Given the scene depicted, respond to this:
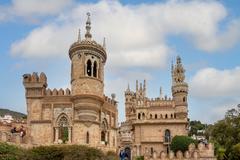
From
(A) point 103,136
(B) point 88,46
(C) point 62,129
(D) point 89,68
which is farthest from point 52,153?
(B) point 88,46

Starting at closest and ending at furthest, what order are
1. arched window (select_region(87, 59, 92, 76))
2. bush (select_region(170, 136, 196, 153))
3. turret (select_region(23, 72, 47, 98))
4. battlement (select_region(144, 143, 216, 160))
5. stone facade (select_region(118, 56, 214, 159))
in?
arched window (select_region(87, 59, 92, 76)), battlement (select_region(144, 143, 216, 160)), turret (select_region(23, 72, 47, 98)), bush (select_region(170, 136, 196, 153)), stone facade (select_region(118, 56, 214, 159))

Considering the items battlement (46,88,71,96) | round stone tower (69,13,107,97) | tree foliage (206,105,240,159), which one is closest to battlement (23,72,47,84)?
battlement (46,88,71,96)

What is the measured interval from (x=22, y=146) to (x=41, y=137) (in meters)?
2.54

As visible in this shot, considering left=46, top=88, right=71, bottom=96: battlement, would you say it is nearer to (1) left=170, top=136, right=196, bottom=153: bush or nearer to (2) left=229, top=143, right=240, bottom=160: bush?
(2) left=229, top=143, right=240, bottom=160: bush

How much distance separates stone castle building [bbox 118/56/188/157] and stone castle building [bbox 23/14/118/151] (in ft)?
67.3

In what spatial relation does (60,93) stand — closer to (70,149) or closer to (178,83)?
(70,149)

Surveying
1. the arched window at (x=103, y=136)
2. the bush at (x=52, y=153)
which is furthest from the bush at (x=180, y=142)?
the bush at (x=52, y=153)

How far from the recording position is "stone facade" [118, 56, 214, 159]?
2442 inches

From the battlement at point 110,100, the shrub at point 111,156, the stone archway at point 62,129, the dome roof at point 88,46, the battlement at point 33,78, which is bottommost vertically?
the shrub at point 111,156

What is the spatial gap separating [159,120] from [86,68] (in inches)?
1023

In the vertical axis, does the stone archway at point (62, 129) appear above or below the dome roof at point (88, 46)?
below

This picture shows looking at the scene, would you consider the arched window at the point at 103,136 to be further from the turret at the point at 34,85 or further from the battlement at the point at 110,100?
the turret at the point at 34,85

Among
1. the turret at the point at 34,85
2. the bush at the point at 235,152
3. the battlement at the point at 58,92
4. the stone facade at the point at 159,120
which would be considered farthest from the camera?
the stone facade at the point at 159,120

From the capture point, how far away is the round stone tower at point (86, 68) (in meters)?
39.5
